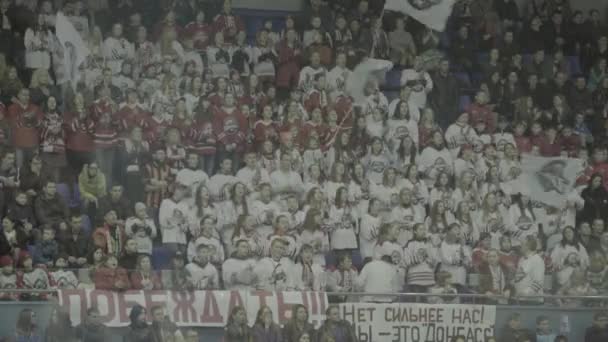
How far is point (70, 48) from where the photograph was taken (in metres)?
20.1

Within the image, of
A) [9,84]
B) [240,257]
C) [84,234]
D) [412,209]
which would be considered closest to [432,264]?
[412,209]

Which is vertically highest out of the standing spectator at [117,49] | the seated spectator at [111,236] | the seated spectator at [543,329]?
the standing spectator at [117,49]

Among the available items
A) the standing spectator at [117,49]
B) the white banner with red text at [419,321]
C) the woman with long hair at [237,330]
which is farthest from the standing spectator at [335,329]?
A: the standing spectator at [117,49]

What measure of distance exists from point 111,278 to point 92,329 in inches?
23.6

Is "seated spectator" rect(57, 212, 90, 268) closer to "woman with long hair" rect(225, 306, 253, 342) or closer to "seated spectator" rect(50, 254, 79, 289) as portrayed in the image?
"seated spectator" rect(50, 254, 79, 289)

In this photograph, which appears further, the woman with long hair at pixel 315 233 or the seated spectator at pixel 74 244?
the woman with long hair at pixel 315 233

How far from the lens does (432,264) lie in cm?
1836

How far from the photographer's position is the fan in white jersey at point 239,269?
17.2 m

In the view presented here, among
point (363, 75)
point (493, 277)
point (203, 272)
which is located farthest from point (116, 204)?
point (363, 75)

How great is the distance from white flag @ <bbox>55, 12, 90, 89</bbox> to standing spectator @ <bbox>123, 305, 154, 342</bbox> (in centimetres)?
438

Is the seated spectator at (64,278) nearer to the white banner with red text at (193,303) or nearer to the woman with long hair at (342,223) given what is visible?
the white banner with red text at (193,303)

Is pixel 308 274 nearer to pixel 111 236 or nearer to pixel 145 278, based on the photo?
pixel 145 278

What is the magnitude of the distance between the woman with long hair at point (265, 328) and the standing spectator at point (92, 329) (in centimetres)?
149

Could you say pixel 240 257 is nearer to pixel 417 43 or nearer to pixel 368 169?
pixel 368 169
